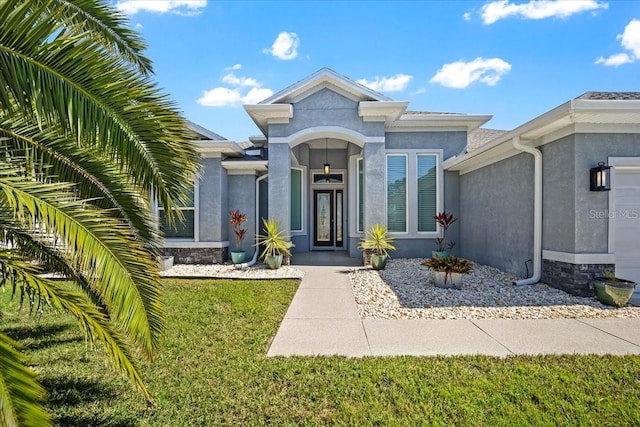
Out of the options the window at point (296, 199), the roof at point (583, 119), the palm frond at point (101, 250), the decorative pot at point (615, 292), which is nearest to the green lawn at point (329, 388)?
the palm frond at point (101, 250)

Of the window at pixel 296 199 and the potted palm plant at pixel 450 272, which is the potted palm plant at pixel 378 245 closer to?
the potted palm plant at pixel 450 272

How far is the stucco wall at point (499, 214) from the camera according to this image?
8172 millimetres

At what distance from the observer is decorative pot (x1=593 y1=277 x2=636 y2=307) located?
6000mm

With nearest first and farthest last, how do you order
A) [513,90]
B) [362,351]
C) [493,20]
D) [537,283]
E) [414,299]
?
[362,351]
[414,299]
[537,283]
[493,20]
[513,90]

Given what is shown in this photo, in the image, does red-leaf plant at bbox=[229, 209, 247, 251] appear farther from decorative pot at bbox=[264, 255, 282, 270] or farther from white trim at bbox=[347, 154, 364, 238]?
white trim at bbox=[347, 154, 364, 238]

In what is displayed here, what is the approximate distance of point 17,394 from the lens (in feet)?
5.05

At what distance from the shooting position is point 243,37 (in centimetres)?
1161

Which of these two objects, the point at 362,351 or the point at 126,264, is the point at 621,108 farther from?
the point at 126,264

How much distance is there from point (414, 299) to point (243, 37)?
34.5ft

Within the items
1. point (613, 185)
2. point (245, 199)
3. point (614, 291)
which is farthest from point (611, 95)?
point (245, 199)

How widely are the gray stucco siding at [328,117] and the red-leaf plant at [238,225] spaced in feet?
9.70

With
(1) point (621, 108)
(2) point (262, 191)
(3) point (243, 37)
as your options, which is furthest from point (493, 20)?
(2) point (262, 191)

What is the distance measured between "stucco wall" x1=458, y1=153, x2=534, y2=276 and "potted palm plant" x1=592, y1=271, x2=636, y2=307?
179cm

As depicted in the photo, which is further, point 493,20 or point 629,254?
point 493,20
